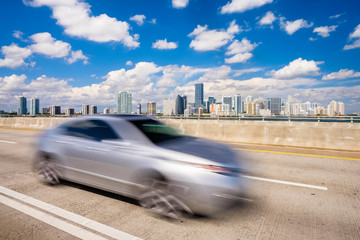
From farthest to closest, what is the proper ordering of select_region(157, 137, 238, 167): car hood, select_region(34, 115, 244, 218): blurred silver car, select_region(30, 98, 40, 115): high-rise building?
select_region(30, 98, 40, 115): high-rise building → select_region(157, 137, 238, 167): car hood → select_region(34, 115, 244, 218): blurred silver car

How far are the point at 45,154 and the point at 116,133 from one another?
Result: 2081 mm

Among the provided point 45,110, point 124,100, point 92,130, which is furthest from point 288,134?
point 45,110

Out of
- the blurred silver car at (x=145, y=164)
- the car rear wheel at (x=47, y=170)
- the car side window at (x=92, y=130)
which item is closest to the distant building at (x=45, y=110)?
the car rear wheel at (x=47, y=170)

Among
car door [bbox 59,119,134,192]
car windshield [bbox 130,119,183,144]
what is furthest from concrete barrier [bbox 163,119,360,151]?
car door [bbox 59,119,134,192]

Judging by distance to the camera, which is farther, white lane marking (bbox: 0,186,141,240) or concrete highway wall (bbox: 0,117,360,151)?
concrete highway wall (bbox: 0,117,360,151)

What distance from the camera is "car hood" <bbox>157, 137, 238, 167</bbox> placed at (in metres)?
3.34

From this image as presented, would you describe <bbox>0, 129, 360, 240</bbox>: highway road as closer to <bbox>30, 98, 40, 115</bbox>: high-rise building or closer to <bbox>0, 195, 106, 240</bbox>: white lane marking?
<bbox>0, 195, 106, 240</bbox>: white lane marking

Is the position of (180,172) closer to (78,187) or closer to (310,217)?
(310,217)

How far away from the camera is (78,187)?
445cm

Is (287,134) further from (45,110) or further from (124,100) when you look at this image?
(45,110)

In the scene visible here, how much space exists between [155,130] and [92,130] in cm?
128

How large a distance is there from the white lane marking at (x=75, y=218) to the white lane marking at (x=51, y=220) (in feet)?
0.34

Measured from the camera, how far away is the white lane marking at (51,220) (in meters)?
2.76

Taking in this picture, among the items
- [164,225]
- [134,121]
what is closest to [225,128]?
[134,121]
